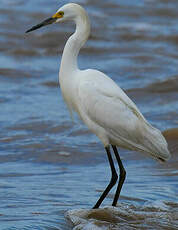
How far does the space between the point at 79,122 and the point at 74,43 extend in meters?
3.55

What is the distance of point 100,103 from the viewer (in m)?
5.82

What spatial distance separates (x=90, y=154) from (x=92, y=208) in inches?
81.6

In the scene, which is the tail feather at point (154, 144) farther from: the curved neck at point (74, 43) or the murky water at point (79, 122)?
the curved neck at point (74, 43)

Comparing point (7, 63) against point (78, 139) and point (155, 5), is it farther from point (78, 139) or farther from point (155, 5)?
point (155, 5)

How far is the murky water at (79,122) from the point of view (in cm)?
586

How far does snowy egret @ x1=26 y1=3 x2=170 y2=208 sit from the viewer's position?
582cm

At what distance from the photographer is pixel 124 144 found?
6023 mm

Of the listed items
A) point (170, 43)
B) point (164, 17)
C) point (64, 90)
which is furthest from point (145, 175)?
point (164, 17)

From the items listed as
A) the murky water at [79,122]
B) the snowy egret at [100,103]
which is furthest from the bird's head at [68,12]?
the murky water at [79,122]

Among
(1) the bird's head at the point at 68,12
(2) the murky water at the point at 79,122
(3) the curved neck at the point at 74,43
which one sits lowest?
(2) the murky water at the point at 79,122

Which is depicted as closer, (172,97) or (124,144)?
(124,144)

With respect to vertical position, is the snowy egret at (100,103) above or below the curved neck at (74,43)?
below

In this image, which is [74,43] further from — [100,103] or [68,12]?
[100,103]

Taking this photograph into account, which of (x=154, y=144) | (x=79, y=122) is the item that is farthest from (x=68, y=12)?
(x=79, y=122)
